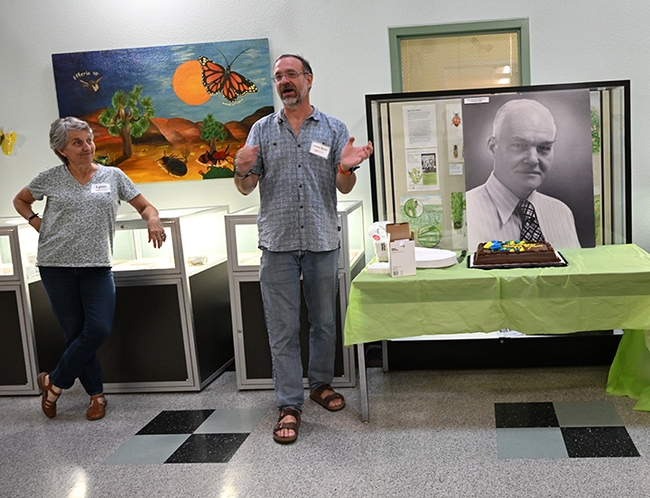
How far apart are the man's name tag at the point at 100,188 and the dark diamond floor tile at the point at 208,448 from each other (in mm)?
1206

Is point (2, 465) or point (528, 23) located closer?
point (2, 465)

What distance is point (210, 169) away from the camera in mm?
4207

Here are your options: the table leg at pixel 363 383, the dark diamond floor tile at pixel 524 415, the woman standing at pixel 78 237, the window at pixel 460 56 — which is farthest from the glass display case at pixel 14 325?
the dark diamond floor tile at pixel 524 415

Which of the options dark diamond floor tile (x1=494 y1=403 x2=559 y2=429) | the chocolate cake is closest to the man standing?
the chocolate cake

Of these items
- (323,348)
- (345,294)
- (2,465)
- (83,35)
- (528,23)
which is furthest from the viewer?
(83,35)

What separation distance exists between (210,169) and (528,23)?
1986mm

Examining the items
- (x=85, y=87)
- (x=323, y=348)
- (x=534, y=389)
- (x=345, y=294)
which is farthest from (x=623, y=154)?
(x=85, y=87)

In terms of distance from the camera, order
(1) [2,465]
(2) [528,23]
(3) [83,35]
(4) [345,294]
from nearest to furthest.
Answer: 1. (1) [2,465]
2. (4) [345,294]
3. (2) [528,23]
4. (3) [83,35]

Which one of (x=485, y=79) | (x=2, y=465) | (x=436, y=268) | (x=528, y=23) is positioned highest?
(x=528, y=23)

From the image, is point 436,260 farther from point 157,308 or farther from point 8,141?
point 8,141

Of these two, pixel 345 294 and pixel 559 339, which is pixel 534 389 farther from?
A: pixel 345 294

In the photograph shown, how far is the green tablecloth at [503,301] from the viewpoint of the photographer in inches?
112

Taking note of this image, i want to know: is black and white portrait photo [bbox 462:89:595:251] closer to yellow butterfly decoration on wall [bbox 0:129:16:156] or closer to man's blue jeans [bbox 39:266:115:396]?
man's blue jeans [bbox 39:266:115:396]

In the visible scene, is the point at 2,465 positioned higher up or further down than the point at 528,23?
further down
